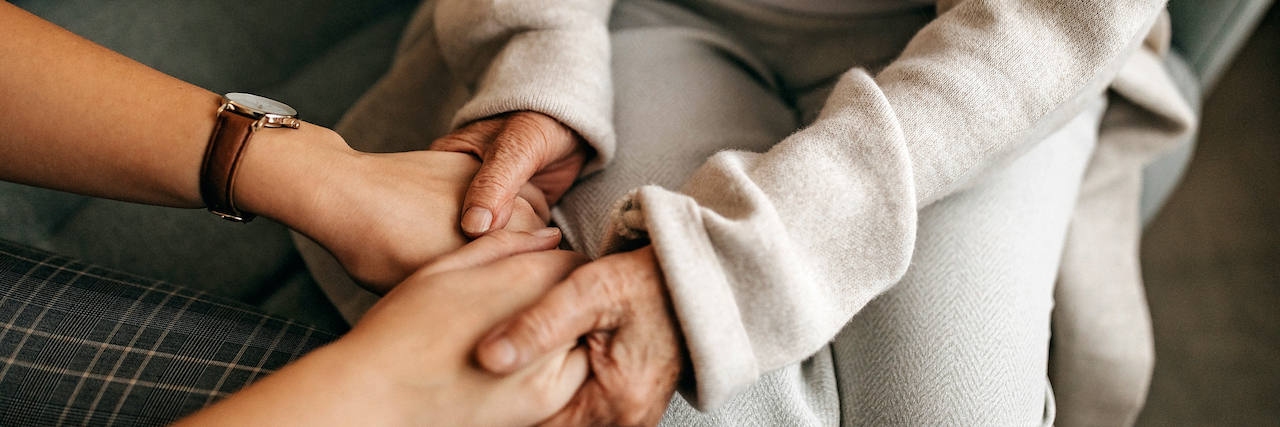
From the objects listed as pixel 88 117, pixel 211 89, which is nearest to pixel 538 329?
pixel 88 117

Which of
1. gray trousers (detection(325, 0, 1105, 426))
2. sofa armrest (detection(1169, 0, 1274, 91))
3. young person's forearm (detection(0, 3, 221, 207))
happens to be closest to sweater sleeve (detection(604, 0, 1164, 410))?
A: gray trousers (detection(325, 0, 1105, 426))

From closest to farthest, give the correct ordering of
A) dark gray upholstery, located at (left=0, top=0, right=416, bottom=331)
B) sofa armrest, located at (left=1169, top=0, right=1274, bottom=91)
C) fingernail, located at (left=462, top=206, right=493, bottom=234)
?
fingernail, located at (left=462, top=206, right=493, bottom=234) < dark gray upholstery, located at (left=0, top=0, right=416, bottom=331) < sofa armrest, located at (left=1169, top=0, right=1274, bottom=91)

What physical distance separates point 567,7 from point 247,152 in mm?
355

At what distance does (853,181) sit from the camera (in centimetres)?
52

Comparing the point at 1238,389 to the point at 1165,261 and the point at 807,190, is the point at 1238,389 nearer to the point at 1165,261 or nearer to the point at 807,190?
the point at 1165,261

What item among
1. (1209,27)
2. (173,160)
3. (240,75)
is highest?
(173,160)

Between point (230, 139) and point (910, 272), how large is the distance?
674 millimetres

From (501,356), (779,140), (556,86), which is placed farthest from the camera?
(779,140)

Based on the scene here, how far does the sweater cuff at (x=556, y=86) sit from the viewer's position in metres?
0.61

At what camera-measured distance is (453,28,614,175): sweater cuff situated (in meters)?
0.61

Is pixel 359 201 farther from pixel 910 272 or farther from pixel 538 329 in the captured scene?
pixel 910 272

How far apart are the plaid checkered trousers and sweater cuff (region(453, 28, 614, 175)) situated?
11.6 inches

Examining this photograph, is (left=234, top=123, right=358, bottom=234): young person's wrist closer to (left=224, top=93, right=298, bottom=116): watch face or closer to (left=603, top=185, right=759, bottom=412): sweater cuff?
(left=224, top=93, right=298, bottom=116): watch face

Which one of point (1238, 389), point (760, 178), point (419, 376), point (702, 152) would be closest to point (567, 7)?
point (702, 152)
